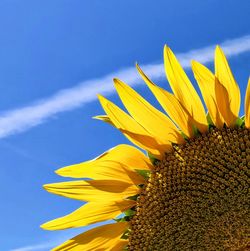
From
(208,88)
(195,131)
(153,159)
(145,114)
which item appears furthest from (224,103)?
(153,159)

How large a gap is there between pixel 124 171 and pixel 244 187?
30.4 inches

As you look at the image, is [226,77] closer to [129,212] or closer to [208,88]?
[208,88]

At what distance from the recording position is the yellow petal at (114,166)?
14.6 feet

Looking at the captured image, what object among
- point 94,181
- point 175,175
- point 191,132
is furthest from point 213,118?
point 94,181

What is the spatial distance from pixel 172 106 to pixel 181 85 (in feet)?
0.49

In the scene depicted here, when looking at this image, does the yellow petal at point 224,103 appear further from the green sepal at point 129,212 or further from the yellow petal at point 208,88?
the green sepal at point 129,212

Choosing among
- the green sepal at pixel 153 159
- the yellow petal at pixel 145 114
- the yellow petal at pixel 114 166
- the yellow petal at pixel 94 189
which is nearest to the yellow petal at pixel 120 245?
the yellow petal at pixel 94 189

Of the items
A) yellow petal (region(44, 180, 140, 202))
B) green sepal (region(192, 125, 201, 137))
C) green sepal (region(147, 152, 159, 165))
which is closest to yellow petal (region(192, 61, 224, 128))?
green sepal (region(192, 125, 201, 137))

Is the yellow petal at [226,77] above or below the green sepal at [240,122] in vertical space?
above

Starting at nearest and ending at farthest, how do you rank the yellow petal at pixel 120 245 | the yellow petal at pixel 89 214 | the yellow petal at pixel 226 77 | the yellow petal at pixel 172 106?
the yellow petal at pixel 226 77, the yellow petal at pixel 172 106, the yellow petal at pixel 89 214, the yellow petal at pixel 120 245

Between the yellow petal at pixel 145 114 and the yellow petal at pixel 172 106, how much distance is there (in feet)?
0.16

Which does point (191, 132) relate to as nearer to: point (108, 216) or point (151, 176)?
point (151, 176)

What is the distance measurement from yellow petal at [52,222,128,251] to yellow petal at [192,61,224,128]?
951 mm

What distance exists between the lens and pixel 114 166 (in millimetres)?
4496
